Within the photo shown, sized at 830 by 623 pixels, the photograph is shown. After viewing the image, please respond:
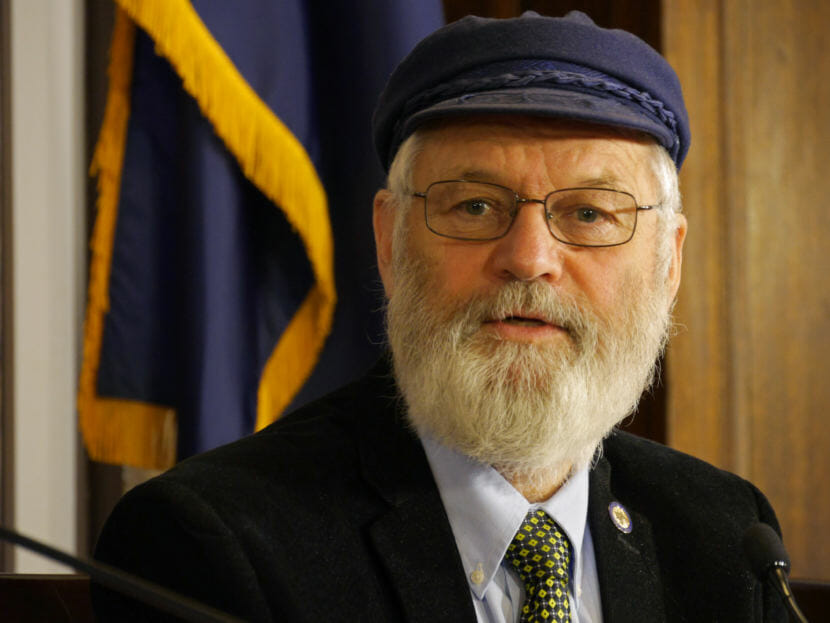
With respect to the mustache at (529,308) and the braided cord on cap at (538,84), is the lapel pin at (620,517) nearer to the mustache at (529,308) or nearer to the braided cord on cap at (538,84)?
the mustache at (529,308)

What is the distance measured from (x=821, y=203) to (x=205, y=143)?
179 centimetres

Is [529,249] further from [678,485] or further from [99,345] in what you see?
[99,345]

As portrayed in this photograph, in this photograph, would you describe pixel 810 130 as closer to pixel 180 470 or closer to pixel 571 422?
pixel 571 422

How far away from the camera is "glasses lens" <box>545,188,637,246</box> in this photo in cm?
130

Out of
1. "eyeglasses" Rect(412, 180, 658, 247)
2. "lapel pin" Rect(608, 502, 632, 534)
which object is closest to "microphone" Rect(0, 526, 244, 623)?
"eyeglasses" Rect(412, 180, 658, 247)

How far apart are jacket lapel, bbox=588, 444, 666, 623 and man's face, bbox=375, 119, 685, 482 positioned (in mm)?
106

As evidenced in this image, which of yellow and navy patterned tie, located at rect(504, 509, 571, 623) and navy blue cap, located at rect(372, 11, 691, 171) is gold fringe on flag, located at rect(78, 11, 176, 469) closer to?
navy blue cap, located at rect(372, 11, 691, 171)

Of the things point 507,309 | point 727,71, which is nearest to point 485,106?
point 507,309

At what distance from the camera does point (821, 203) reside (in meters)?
2.73

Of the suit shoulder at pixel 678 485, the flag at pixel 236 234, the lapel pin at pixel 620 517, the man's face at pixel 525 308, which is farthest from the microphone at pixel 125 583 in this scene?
the flag at pixel 236 234

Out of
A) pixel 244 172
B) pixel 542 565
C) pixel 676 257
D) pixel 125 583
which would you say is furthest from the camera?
pixel 244 172

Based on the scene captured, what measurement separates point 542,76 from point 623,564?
0.71m

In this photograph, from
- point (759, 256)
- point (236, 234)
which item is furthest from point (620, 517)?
point (759, 256)

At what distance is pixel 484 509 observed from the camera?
1.29 metres
